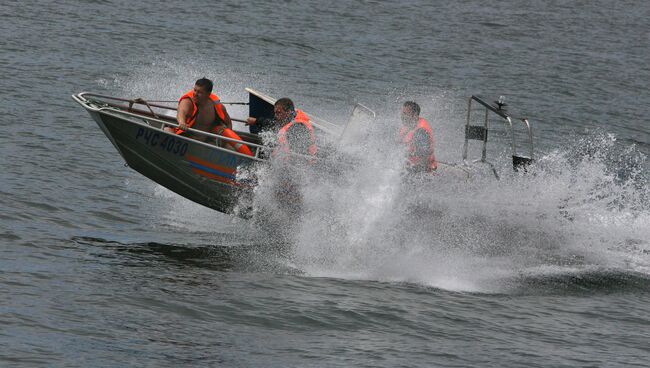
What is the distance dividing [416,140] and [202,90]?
2777 mm

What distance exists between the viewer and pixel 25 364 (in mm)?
9500

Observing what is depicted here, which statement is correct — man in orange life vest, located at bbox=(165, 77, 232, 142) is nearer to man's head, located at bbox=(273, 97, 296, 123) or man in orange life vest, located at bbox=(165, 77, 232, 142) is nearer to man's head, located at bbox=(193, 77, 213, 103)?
man's head, located at bbox=(193, 77, 213, 103)

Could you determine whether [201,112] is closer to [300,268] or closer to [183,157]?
[183,157]

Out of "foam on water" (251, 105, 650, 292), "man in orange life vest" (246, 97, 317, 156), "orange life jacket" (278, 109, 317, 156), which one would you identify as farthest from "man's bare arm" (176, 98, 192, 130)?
"foam on water" (251, 105, 650, 292)

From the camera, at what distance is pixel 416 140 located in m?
13.9

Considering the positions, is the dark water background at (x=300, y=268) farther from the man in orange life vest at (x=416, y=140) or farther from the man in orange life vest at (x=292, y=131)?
the man in orange life vest at (x=292, y=131)

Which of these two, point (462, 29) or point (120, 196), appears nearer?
point (120, 196)

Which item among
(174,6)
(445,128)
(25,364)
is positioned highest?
(174,6)

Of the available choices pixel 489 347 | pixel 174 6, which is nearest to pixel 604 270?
pixel 489 347

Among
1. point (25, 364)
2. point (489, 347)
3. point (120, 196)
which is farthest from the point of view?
point (120, 196)

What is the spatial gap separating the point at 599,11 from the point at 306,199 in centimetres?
3399

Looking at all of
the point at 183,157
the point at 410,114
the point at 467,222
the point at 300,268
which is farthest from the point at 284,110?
the point at 467,222

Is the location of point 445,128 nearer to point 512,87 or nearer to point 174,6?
point 512,87

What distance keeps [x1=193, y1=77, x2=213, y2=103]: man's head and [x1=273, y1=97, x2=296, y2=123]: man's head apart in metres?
0.92
